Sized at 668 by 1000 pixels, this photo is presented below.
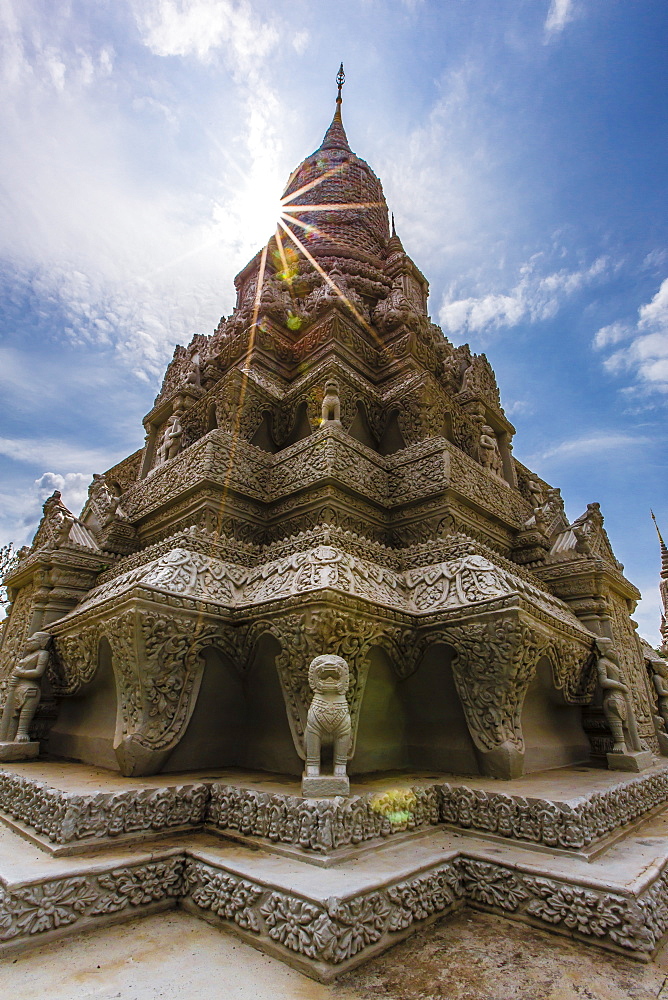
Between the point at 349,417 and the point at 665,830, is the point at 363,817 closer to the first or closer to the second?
the point at 665,830

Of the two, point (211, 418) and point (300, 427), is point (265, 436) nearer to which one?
point (300, 427)

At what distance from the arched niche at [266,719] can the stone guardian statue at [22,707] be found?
10.3 feet

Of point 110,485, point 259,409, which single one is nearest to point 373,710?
point 259,409

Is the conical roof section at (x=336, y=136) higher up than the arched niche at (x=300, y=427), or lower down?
higher up

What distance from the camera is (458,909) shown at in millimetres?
3697

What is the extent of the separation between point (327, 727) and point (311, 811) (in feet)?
2.11

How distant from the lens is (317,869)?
136 inches

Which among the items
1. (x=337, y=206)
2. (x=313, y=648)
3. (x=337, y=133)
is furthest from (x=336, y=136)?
(x=313, y=648)

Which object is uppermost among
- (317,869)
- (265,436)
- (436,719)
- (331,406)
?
(265,436)

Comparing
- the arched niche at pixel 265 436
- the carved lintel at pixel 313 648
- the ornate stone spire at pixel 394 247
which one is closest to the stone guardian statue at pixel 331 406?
the arched niche at pixel 265 436

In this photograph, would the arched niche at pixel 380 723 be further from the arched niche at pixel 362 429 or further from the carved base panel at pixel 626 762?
the arched niche at pixel 362 429

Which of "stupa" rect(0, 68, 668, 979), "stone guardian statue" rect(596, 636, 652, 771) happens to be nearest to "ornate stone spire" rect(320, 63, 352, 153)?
"stupa" rect(0, 68, 668, 979)

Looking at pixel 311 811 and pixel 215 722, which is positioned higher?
pixel 215 722

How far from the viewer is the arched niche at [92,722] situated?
5.96 m
